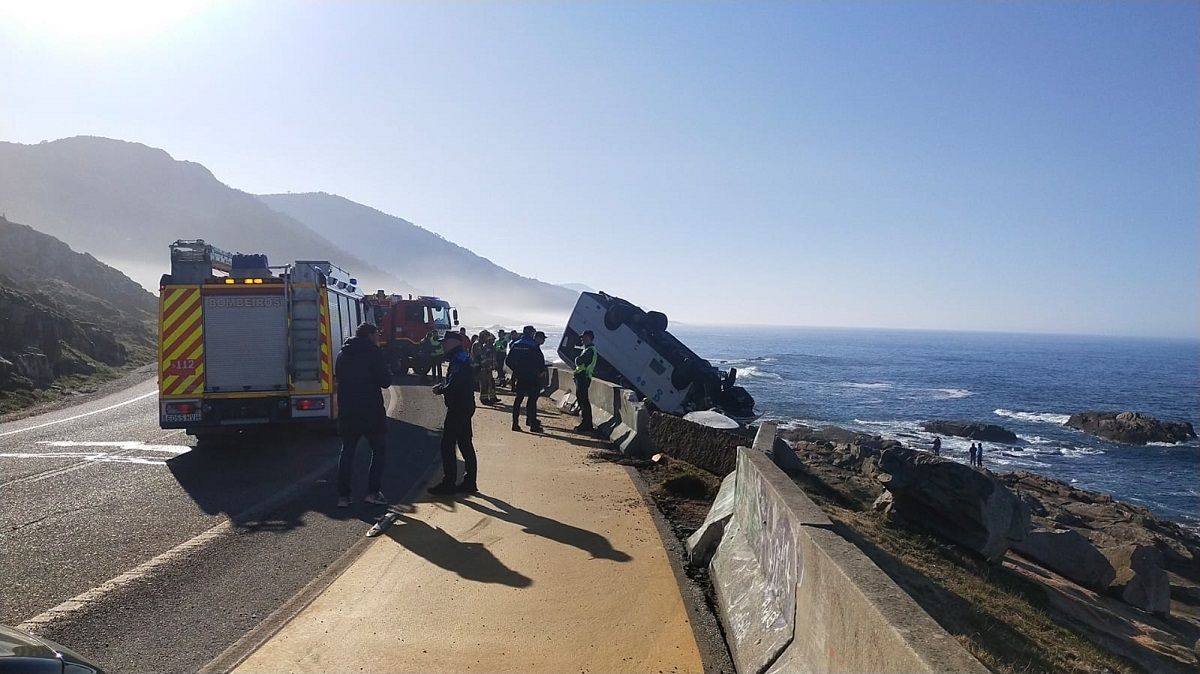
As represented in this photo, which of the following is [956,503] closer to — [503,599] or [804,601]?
[503,599]

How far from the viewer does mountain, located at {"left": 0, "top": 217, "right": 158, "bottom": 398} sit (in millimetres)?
20719

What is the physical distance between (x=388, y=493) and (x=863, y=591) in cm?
698

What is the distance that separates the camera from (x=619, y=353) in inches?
914

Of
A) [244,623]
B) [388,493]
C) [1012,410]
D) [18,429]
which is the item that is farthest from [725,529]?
[1012,410]

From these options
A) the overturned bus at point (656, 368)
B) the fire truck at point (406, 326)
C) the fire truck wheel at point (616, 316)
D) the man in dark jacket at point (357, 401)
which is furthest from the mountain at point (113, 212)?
the man in dark jacket at point (357, 401)

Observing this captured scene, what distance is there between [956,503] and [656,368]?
43.9 feet

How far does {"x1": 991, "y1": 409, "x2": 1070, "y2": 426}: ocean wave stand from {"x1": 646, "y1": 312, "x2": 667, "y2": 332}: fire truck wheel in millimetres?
36186

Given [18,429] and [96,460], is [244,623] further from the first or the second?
[18,429]

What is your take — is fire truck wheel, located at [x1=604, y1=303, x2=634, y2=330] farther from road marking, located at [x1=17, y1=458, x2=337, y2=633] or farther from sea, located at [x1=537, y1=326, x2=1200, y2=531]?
sea, located at [x1=537, y1=326, x2=1200, y2=531]

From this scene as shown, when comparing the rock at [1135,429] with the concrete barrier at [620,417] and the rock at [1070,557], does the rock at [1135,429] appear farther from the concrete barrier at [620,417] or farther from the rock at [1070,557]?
the concrete barrier at [620,417]

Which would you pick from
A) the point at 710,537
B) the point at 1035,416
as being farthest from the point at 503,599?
the point at 1035,416

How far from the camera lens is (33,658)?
261 cm

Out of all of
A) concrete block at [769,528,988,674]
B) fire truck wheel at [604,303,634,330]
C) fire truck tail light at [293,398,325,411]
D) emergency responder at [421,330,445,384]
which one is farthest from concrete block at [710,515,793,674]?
emergency responder at [421,330,445,384]

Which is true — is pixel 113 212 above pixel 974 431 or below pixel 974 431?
above
